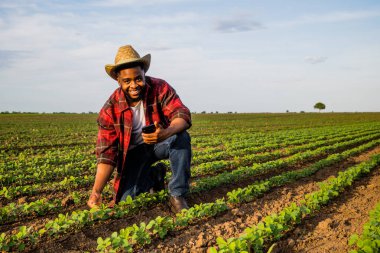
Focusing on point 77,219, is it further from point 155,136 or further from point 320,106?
point 320,106

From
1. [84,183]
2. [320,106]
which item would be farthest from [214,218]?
[320,106]

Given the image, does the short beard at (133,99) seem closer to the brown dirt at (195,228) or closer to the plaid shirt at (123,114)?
the plaid shirt at (123,114)

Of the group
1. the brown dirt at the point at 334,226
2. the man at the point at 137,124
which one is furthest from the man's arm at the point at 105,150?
the brown dirt at the point at 334,226

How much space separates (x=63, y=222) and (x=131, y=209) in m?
0.91

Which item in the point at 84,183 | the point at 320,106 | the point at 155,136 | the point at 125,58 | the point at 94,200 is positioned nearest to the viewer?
the point at 155,136

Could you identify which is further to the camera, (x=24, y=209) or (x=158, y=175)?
(x=158, y=175)

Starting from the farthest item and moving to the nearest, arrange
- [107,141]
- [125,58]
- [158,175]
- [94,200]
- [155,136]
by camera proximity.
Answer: [158,175] → [107,141] → [94,200] → [125,58] → [155,136]

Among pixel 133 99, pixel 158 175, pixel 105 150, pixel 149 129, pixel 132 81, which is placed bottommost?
pixel 158 175

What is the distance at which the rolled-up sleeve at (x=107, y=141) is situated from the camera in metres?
4.31

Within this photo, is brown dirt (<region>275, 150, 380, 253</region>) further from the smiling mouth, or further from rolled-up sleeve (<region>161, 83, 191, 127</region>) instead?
the smiling mouth

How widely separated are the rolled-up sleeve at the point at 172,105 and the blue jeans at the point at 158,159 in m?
0.24

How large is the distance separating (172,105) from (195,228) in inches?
58.9

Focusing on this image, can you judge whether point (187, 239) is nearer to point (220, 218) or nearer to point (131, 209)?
point (220, 218)

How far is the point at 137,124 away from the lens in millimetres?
4445
